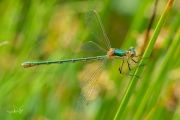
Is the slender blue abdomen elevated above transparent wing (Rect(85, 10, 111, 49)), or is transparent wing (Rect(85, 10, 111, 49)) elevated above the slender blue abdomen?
transparent wing (Rect(85, 10, 111, 49))

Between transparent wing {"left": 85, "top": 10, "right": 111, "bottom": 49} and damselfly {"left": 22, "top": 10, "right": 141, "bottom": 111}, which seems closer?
damselfly {"left": 22, "top": 10, "right": 141, "bottom": 111}

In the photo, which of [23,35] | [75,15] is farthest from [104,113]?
[75,15]

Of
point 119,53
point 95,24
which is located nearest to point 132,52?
point 119,53

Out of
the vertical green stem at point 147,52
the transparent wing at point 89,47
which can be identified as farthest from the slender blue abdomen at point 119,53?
the vertical green stem at point 147,52

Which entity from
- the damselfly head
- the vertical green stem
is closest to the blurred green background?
the damselfly head

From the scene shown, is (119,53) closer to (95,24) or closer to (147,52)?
(95,24)

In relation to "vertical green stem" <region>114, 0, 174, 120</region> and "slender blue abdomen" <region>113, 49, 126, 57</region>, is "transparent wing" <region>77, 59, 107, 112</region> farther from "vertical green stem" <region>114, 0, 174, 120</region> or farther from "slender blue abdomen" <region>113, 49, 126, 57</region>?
"vertical green stem" <region>114, 0, 174, 120</region>
